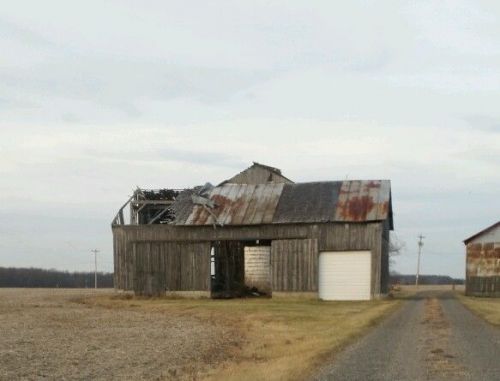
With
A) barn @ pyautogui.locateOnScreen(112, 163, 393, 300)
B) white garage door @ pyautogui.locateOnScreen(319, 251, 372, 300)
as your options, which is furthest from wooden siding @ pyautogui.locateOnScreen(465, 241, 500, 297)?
white garage door @ pyautogui.locateOnScreen(319, 251, 372, 300)

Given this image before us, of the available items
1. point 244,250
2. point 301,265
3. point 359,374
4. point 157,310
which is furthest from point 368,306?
point 359,374

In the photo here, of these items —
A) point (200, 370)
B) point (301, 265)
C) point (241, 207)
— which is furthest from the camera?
point (241, 207)

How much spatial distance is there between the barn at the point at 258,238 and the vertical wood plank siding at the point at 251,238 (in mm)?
65

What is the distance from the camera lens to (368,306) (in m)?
39.5

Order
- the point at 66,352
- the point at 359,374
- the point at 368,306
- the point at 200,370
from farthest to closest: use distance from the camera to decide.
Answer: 1. the point at 368,306
2. the point at 66,352
3. the point at 200,370
4. the point at 359,374

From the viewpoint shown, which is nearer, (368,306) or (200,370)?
(200,370)

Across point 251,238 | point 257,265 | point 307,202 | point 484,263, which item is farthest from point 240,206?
point 484,263

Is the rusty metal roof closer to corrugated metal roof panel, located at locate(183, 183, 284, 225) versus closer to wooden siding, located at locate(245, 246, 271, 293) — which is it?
corrugated metal roof panel, located at locate(183, 183, 284, 225)

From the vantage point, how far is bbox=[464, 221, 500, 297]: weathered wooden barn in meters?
57.0

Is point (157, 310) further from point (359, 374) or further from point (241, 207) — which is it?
point (359, 374)

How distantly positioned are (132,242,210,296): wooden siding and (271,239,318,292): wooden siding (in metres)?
4.99

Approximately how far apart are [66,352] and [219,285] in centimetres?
3005

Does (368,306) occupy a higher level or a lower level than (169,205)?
lower

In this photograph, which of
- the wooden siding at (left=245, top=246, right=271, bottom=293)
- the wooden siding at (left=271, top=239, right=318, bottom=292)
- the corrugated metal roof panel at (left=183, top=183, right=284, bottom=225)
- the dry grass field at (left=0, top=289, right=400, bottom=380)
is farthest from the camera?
the wooden siding at (left=245, top=246, right=271, bottom=293)
